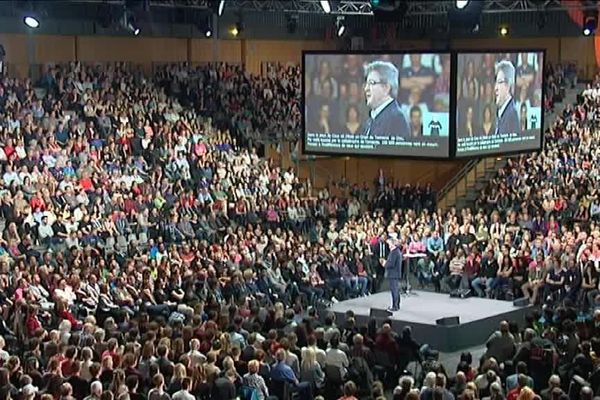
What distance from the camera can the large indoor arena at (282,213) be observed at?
12781 millimetres

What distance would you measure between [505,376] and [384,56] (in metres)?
11.0

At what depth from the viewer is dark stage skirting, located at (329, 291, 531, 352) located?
16.9 metres

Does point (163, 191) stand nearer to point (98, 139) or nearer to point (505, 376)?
point (98, 139)

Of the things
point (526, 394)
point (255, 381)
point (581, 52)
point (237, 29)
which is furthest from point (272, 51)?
point (526, 394)

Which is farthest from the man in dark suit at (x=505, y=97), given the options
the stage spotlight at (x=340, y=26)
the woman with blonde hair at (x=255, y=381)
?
the stage spotlight at (x=340, y=26)

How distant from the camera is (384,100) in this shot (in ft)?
73.9

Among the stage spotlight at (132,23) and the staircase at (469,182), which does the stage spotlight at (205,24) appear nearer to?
the stage spotlight at (132,23)

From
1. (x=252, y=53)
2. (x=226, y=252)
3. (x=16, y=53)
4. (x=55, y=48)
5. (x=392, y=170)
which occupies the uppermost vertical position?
(x=252, y=53)

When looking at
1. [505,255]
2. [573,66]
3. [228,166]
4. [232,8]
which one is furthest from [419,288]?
[573,66]

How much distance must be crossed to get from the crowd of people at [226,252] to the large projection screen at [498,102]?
5.36 feet

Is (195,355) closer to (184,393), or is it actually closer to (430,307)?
(184,393)

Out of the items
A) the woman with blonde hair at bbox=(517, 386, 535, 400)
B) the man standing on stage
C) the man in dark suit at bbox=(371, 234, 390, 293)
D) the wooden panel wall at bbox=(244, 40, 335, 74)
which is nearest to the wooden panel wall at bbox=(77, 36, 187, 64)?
the wooden panel wall at bbox=(244, 40, 335, 74)

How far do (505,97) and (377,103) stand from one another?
2565 mm

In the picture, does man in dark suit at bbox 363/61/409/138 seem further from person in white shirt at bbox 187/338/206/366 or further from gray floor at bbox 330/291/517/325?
person in white shirt at bbox 187/338/206/366
